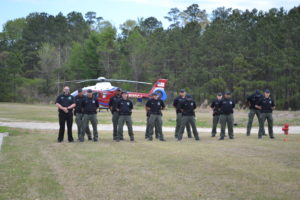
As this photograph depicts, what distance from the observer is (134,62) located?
79000mm

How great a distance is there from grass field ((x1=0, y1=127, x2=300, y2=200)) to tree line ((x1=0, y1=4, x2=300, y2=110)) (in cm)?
4257

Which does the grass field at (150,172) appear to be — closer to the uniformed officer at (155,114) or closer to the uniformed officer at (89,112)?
the uniformed officer at (89,112)

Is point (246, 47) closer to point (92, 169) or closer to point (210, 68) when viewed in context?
point (210, 68)

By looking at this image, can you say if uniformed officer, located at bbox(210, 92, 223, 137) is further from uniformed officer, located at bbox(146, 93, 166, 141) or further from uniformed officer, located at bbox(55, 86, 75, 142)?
uniformed officer, located at bbox(55, 86, 75, 142)

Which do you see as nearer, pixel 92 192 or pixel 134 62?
pixel 92 192

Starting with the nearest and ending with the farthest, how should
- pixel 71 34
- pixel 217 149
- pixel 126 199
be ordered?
pixel 126 199, pixel 217 149, pixel 71 34

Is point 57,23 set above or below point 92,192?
above

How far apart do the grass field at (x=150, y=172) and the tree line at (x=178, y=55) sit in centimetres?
4257

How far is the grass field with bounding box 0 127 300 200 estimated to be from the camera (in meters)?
7.49

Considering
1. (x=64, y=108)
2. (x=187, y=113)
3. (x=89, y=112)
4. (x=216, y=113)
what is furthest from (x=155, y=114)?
(x=64, y=108)

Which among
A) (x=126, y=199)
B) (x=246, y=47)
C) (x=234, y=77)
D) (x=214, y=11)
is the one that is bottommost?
(x=126, y=199)

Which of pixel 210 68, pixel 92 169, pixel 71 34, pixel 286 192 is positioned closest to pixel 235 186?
pixel 286 192

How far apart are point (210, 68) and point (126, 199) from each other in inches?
2302

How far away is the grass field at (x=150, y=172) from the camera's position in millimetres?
7492
